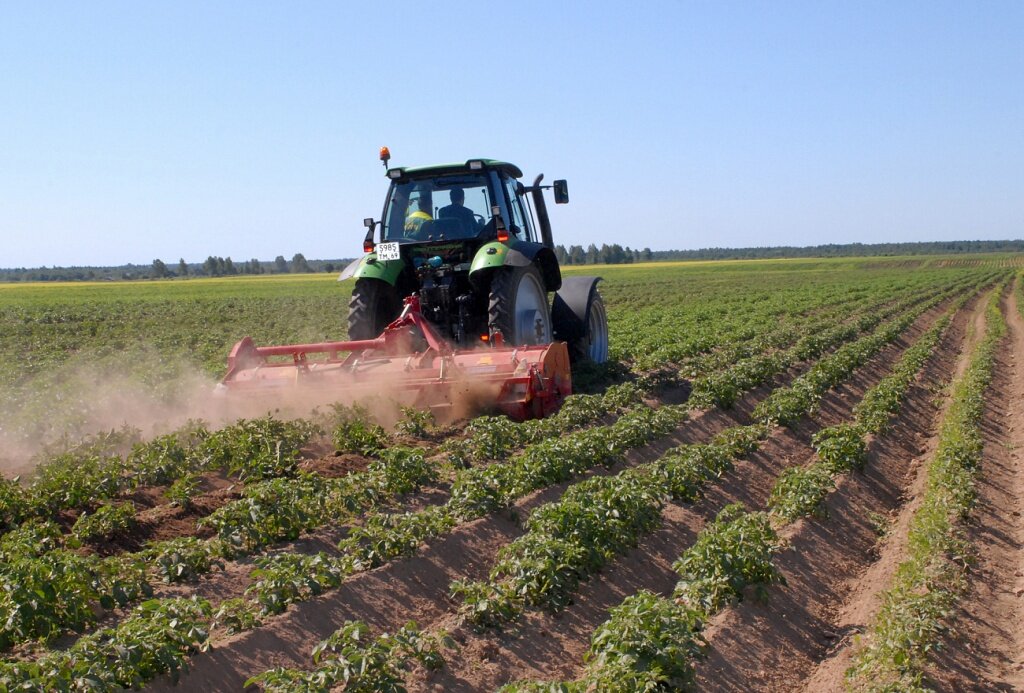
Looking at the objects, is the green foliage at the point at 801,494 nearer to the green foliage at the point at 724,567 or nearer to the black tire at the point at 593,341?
the green foliage at the point at 724,567

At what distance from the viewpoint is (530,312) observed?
1150cm

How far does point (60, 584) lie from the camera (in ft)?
15.4

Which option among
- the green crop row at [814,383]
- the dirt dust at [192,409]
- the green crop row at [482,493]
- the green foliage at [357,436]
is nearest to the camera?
the green crop row at [482,493]

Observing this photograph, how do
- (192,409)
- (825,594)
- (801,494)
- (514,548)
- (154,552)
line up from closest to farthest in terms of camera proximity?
(154,552)
(514,548)
(825,594)
(801,494)
(192,409)

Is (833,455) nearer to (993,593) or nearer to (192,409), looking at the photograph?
(993,593)

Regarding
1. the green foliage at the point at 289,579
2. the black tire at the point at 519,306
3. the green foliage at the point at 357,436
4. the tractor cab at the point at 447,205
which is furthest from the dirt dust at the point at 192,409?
the green foliage at the point at 289,579

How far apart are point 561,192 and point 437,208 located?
1.60m

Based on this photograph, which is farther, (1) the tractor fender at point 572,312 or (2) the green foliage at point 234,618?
(1) the tractor fender at point 572,312

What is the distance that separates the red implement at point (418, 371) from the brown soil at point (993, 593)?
14.2ft

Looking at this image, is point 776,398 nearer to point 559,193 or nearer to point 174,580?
point 559,193

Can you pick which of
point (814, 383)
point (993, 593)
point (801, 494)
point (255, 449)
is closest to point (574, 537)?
point (801, 494)

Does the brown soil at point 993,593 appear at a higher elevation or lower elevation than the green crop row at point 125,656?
lower

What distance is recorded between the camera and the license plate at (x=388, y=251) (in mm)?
11219

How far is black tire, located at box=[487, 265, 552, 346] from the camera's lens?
424 inches
